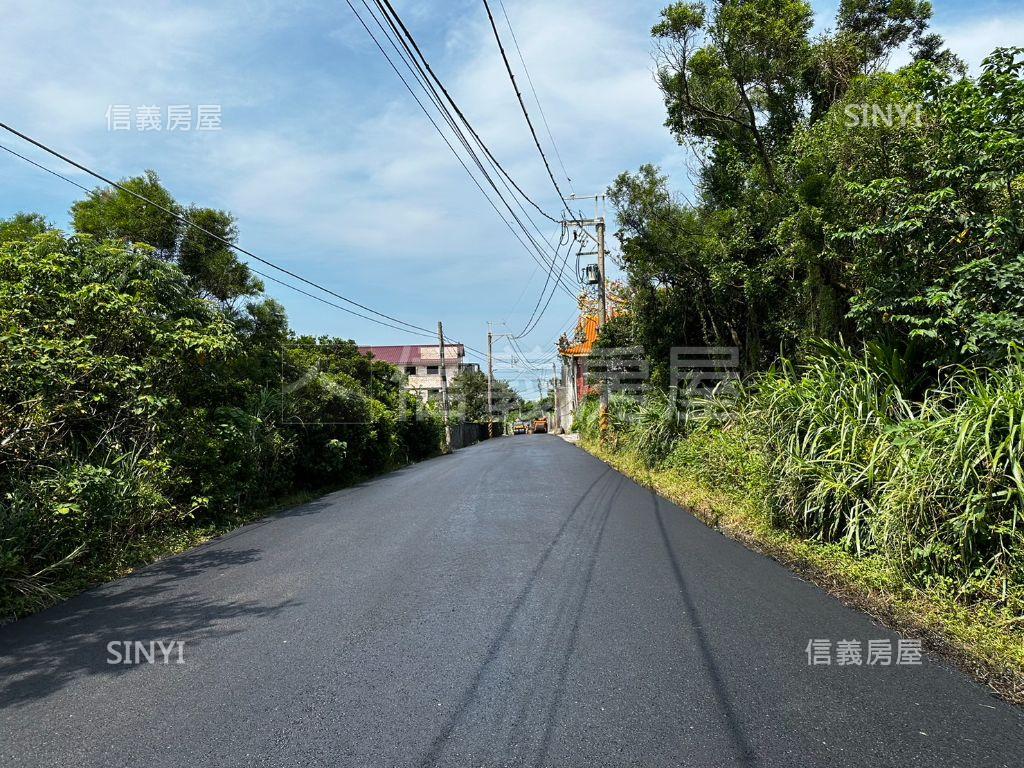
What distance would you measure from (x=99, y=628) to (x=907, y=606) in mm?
5711

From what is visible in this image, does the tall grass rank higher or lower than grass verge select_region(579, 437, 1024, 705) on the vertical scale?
higher

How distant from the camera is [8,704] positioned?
344cm

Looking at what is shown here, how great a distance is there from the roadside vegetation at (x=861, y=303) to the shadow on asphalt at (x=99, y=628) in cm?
478

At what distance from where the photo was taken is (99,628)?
4648 millimetres

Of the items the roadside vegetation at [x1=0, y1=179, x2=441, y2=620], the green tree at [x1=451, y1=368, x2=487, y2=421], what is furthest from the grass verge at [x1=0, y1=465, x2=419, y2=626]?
the green tree at [x1=451, y1=368, x2=487, y2=421]

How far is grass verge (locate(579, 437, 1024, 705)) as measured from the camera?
3537 millimetres

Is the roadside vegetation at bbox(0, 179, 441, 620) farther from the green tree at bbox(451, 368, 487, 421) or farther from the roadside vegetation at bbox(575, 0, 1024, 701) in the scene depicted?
the green tree at bbox(451, 368, 487, 421)

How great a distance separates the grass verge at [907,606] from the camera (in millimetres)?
3537

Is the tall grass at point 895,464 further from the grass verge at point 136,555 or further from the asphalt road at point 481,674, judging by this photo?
the grass verge at point 136,555

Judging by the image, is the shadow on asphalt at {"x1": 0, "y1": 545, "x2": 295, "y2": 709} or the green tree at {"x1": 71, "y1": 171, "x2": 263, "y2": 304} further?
the green tree at {"x1": 71, "y1": 171, "x2": 263, "y2": 304}

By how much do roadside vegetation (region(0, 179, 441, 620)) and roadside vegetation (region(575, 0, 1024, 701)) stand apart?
6.59 m

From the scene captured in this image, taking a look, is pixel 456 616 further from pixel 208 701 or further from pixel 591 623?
pixel 208 701

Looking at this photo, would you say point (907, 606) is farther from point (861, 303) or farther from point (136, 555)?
point (136, 555)

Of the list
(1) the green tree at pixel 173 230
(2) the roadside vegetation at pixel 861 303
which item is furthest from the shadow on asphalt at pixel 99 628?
(1) the green tree at pixel 173 230
